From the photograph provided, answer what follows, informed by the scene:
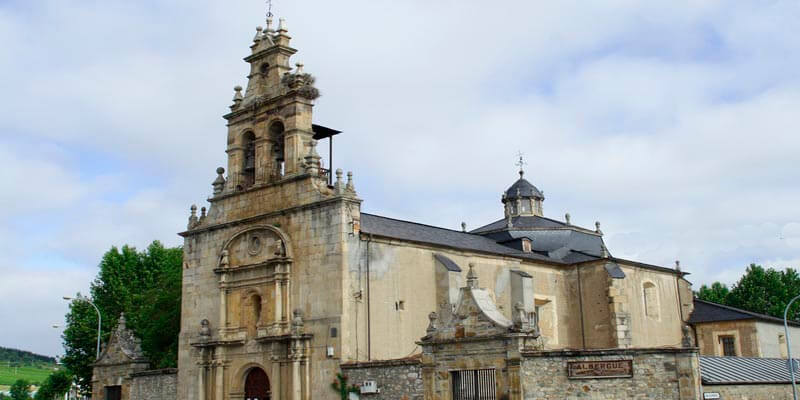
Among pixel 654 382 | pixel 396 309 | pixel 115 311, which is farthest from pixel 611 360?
pixel 115 311

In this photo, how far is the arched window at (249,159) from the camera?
34500mm

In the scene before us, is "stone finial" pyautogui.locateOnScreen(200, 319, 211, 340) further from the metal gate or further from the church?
the metal gate

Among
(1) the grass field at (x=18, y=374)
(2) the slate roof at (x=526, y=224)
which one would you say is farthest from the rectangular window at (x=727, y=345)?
(1) the grass field at (x=18, y=374)

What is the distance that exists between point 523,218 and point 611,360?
85.1 ft

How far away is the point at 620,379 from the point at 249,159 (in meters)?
18.8

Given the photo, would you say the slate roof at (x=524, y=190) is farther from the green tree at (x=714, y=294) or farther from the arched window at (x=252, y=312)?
the green tree at (x=714, y=294)

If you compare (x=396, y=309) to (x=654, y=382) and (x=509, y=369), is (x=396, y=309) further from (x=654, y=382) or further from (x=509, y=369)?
(x=654, y=382)

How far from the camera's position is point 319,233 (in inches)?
1182

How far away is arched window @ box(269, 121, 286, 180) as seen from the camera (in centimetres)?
3341

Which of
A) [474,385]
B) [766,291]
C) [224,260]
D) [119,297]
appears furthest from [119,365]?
[766,291]

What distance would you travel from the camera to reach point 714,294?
226 feet

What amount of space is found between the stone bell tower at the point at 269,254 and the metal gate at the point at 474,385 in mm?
5097

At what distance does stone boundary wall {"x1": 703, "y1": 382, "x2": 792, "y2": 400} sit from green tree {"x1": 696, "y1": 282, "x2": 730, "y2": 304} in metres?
42.6

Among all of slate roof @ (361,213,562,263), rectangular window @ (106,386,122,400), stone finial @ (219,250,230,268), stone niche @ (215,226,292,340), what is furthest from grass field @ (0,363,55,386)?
slate roof @ (361,213,562,263)
